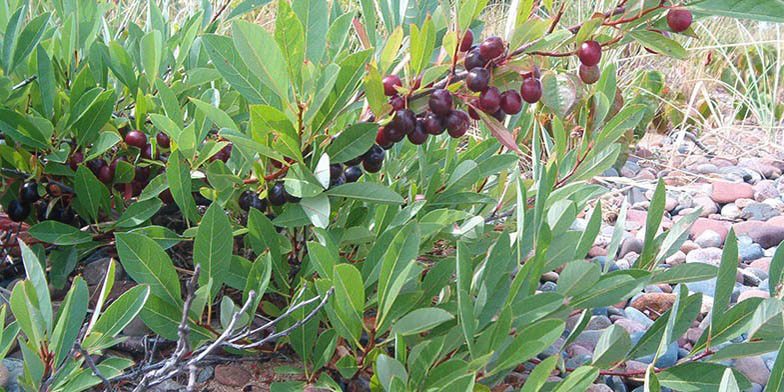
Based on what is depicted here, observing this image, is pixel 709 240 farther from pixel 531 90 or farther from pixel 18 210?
pixel 18 210

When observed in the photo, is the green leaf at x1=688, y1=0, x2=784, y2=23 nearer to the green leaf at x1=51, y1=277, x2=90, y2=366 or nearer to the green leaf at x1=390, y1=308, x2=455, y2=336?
the green leaf at x1=390, y1=308, x2=455, y2=336

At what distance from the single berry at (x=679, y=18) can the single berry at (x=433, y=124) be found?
0.31 metres

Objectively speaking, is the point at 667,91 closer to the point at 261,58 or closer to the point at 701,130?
the point at 701,130

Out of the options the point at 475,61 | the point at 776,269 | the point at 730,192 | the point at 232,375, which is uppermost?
the point at 475,61

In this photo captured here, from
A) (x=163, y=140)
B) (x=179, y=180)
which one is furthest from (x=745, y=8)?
(x=163, y=140)

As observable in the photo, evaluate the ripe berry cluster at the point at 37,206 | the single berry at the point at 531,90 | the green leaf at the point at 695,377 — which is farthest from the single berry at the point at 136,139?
the green leaf at the point at 695,377

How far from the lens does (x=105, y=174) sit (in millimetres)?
1179

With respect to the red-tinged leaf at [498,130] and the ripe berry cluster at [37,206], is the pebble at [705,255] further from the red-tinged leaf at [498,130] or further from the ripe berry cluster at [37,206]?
the ripe berry cluster at [37,206]

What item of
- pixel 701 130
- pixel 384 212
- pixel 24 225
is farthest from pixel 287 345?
pixel 701 130

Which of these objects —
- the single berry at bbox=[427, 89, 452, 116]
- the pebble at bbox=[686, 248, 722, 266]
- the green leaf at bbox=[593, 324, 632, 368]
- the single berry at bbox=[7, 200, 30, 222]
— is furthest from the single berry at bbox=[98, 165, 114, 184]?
the pebble at bbox=[686, 248, 722, 266]

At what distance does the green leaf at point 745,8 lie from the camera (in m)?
0.85

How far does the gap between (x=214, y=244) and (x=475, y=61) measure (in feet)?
1.33

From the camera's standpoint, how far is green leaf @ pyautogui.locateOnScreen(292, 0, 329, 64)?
90 centimetres

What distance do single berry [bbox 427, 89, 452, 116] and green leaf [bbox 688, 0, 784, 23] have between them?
319 mm
